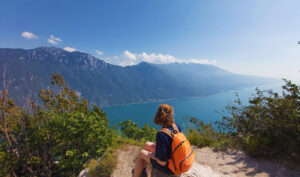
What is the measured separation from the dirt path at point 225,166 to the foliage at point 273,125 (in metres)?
0.36

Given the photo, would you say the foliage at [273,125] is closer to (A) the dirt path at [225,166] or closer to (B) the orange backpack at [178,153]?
(A) the dirt path at [225,166]

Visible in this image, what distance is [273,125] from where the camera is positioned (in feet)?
12.2

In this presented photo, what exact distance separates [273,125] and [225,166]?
171 cm

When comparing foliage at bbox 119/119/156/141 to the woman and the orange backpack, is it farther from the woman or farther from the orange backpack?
the orange backpack

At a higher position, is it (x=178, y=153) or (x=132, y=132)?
(x=178, y=153)

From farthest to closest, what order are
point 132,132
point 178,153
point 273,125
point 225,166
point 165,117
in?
point 132,132, point 273,125, point 225,166, point 165,117, point 178,153

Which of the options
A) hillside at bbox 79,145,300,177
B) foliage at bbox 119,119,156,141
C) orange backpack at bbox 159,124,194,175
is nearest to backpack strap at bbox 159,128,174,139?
orange backpack at bbox 159,124,194,175

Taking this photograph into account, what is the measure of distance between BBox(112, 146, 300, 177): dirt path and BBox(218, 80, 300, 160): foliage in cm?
36

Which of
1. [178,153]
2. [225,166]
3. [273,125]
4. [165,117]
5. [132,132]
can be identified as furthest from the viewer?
[132,132]

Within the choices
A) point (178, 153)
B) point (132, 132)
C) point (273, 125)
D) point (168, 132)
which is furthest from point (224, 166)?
point (132, 132)

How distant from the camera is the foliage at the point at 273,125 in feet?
11.0

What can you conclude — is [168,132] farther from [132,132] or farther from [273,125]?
[132,132]

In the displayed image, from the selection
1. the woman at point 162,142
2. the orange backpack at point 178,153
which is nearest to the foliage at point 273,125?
the orange backpack at point 178,153

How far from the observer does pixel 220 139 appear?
4809mm
